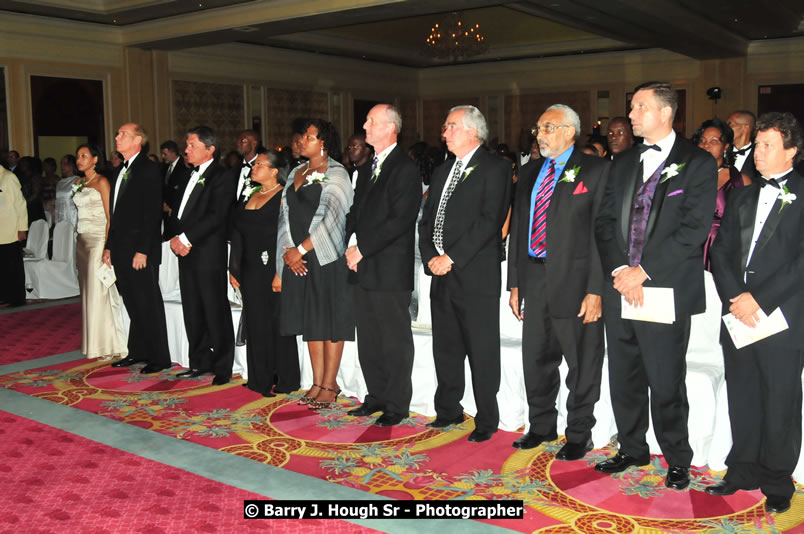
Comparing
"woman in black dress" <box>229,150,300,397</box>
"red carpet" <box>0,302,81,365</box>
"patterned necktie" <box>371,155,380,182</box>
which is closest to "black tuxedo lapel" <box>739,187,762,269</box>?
"patterned necktie" <box>371,155,380,182</box>

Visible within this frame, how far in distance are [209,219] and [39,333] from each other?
2.80 metres

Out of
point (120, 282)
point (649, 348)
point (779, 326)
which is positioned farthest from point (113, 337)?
point (779, 326)

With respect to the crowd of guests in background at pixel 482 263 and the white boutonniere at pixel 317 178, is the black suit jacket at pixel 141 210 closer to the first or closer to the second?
the crowd of guests in background at pixel 482 263

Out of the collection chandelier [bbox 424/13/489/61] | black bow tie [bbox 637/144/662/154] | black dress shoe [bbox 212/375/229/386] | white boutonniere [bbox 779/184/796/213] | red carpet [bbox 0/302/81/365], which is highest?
chandelier [bbox 424/13/489/61]

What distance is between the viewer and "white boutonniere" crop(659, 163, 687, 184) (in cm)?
320

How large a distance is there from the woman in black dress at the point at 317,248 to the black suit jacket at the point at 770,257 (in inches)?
83.0

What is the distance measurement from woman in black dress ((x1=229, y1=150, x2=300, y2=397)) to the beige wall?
9092 millimetres

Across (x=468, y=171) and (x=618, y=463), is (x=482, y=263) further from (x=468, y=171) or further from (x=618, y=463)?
(x=618, y=463)

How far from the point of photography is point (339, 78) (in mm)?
17453

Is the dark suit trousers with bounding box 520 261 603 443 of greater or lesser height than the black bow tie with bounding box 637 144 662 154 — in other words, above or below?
below

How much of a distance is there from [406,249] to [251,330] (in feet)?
4.20

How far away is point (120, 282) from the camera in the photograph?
5.59 m

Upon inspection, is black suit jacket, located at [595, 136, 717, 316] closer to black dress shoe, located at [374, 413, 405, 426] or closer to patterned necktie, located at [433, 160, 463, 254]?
patterned necktie, located at [433, 160, 463, 254]

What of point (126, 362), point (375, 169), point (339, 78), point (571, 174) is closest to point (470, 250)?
point (571, 174)
